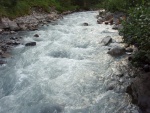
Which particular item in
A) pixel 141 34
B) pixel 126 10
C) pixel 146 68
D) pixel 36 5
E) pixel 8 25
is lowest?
pixel 36 5

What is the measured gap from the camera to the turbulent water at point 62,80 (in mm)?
7473

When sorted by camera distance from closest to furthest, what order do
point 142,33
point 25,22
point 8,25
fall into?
point 142,33, point 8,25, point 25,22

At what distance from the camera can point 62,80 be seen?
921cm

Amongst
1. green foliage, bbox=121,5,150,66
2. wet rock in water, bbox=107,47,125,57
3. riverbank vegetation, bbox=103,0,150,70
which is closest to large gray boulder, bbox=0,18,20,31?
wet rock in water, bbox=107,47,125,57

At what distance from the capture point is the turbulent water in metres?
7.47

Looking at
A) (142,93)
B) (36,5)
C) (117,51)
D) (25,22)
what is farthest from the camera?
(36,5)

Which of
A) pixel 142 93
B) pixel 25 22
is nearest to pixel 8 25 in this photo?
pixel 25 22

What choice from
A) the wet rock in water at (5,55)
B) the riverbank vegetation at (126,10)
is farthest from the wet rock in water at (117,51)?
the wet rock in water at (5,55)

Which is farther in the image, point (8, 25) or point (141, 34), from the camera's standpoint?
point (8, 25)

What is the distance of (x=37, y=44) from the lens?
47.5 ft

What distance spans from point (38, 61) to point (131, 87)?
5201 millimetres

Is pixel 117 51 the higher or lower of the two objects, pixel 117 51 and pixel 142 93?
the lower

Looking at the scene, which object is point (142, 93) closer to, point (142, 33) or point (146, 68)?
point (146, 68)

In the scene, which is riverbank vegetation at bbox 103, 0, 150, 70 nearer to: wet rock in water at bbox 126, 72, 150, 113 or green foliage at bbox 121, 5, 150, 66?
green foliage at bbox 121, 5, 150, 66
